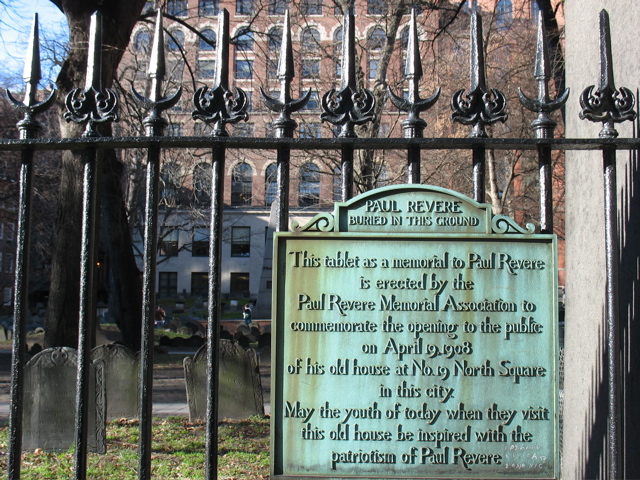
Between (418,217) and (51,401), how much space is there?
5.91 m

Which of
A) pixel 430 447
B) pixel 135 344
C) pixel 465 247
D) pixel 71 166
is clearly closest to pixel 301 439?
pixel 430 447

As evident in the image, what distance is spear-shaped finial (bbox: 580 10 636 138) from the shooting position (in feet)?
10.8

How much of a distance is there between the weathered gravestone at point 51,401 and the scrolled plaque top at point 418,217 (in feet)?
17.1

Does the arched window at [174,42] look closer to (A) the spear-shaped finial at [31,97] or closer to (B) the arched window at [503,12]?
(B) the arched window at [503,12]

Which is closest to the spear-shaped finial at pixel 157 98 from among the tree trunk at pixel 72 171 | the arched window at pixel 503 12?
the tree trunk at pixel 72 171

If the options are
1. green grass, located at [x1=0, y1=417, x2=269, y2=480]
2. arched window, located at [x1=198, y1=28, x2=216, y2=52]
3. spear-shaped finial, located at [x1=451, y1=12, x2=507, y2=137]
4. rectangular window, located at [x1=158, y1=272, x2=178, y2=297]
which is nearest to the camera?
spear-shaped finial, located at [x1=451, y1=12, x2=507, y2=137]

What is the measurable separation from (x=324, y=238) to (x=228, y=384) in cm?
639

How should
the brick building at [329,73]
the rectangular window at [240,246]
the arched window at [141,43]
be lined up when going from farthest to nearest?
the rectangular window at [240,246], the arched window at [141,43], the brick building at [329,73]

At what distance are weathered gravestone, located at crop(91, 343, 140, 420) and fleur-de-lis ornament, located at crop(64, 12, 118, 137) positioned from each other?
6.28 meters

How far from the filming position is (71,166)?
36.6ft

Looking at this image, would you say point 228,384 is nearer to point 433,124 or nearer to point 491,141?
point 491,141

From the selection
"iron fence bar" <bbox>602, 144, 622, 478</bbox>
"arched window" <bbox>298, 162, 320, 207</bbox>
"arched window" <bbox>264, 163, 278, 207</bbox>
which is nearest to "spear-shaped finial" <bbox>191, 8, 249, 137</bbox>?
"iron fence bar" <bbox>602, 144, 622, 478</bbox>

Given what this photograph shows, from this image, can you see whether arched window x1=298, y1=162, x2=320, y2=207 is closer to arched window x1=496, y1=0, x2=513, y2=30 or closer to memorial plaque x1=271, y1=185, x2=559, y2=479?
arched window x1=496, y1=0, x2=513, y2=30

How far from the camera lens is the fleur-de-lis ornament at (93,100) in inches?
132
